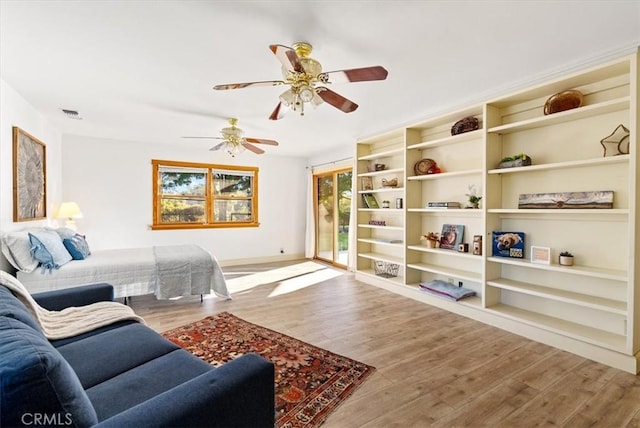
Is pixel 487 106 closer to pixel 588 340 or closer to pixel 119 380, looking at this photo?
pixel 588 340

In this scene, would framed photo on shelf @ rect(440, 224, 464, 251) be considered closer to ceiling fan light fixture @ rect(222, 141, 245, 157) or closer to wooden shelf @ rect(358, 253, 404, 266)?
wooden shelf @ rect(358, 253, 404, 266)

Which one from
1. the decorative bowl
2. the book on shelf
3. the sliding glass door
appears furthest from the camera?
the sliding glass door

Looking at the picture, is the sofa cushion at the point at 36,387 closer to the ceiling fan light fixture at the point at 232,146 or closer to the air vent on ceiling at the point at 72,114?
the ceiling fan light fixture at the point at 232,146

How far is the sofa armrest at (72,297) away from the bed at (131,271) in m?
1.12

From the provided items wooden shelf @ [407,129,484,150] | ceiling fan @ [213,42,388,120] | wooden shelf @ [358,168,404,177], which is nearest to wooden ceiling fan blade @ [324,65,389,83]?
ceiling fan @ [213,42,388,120]

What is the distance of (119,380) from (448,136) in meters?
4.11

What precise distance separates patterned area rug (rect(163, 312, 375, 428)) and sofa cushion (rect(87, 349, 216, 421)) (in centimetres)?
66

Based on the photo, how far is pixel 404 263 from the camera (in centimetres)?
440

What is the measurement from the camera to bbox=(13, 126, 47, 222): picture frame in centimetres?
326

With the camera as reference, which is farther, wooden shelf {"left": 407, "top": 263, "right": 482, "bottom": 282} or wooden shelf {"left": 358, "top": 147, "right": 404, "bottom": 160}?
wooden shelf {"left": 358, "top": 147, "right": 404, "bottom": 160}

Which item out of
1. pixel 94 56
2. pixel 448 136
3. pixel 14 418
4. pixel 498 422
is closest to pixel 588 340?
pixel 498 422

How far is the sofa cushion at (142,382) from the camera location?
1240 mm

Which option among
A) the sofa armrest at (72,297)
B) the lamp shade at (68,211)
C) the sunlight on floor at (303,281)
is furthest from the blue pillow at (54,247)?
the sunlight on floor at (303,281)

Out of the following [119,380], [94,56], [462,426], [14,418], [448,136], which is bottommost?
[462,426]
